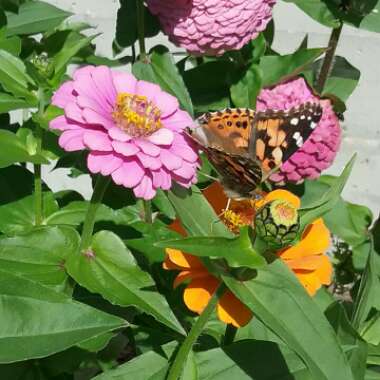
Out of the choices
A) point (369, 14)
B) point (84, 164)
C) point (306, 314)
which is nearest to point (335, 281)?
point (369, 14)

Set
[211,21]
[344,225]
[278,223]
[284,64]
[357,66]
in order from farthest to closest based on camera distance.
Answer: [357,66] < [344,225] < [284,64] < [211,21] < [278,223]

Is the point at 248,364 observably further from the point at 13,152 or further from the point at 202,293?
the point at 13,152

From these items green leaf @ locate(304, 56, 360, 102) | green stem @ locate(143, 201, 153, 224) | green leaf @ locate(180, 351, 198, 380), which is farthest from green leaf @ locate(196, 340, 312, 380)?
green leaf @ locate(304, 56, 360, 102)

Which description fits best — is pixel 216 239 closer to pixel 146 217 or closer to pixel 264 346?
pixel 264 346

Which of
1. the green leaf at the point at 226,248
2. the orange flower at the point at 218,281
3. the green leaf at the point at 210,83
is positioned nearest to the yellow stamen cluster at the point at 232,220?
the orange flower at the point at 218,281

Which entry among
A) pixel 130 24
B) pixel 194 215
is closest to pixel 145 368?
pixel 194 215

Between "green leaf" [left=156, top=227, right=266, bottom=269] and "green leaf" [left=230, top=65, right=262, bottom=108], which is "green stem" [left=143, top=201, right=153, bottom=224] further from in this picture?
"green leaf" [left=156, top=227, right=266, bottom=269]
